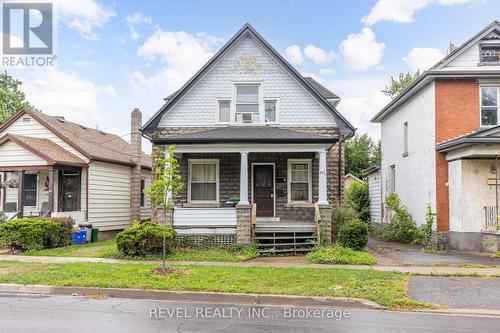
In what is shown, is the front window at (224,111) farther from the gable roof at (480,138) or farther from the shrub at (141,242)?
the gable roof at (480,138)

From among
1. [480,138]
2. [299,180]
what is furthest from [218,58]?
[480,138]

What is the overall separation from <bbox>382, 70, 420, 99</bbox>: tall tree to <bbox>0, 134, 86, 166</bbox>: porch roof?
30948mm

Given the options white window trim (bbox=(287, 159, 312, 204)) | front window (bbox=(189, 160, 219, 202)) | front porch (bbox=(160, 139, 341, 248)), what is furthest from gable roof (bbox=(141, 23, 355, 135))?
front window (bbox=(189, 160, 219, 202))

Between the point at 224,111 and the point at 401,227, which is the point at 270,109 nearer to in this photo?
the point at 224,111

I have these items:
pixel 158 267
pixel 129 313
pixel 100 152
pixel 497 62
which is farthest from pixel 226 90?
pixel 129 313

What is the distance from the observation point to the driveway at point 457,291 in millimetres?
7949

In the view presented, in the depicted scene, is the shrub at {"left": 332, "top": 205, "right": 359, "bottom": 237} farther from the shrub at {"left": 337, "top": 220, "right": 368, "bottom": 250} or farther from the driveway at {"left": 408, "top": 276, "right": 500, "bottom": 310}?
the driveway at {"left": 408, "top": 276, "right": 500, "bottom": 310}

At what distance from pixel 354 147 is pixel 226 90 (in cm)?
2904

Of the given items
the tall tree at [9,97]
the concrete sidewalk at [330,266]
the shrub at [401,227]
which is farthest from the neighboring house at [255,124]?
the tall tree at [9,97]

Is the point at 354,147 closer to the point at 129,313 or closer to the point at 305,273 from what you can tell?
the point at 305,273

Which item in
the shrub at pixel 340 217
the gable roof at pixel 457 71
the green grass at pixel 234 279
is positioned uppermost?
the gable roof at pixel 457 71

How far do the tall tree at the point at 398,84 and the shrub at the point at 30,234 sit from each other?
109ft

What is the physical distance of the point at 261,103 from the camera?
17.4m

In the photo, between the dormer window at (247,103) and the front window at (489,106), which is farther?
the dormer window at (247,103)
